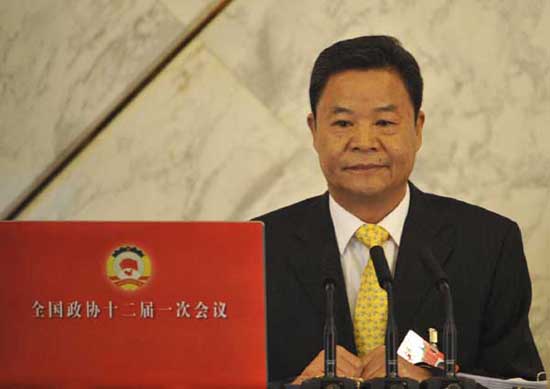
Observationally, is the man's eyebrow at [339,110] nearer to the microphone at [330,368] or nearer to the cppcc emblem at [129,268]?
the microphone at [330,368]

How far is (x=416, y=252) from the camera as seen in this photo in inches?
115

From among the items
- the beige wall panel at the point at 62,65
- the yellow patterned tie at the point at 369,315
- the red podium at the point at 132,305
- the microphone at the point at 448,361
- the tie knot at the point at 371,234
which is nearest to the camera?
the red podium at the point at 132,305

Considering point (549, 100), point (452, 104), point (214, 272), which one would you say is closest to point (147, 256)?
point (214, 272)

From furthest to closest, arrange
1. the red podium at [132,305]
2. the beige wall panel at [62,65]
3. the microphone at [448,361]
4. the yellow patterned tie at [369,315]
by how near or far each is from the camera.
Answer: the beige wall panel at [62,65] < the yellow patterned tie at [369,315] < the microphone at [448,361] < the red podium at [132,305]

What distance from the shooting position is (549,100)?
3002 millimetres

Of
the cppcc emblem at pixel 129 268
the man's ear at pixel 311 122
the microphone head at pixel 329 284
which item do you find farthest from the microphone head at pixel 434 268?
the man's ear at pixel 311 122

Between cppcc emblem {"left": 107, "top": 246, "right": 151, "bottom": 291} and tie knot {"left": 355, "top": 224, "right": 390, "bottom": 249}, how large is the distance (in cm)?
134

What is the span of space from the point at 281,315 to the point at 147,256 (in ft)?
4.19

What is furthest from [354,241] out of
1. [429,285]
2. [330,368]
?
[330,368]

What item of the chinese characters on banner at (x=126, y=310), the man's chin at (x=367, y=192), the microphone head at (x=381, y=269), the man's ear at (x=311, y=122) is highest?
the man's ear at (x=311, y=122)

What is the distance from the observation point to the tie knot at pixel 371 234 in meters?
2.95

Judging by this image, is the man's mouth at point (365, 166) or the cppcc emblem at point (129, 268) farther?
the man's mouth at point (365, 166)

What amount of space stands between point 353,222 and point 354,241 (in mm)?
61

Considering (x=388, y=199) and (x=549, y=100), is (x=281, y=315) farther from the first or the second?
(x=549, y=100)
